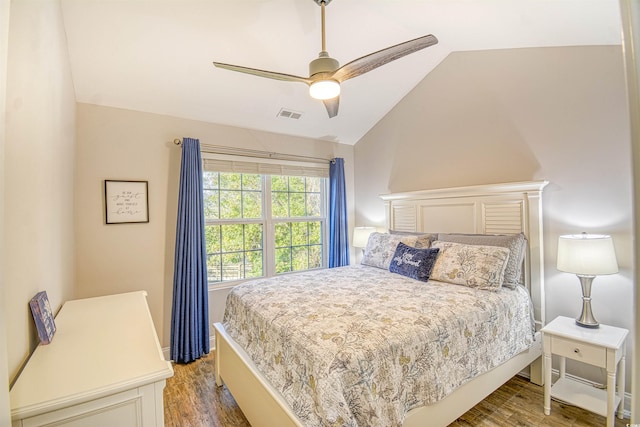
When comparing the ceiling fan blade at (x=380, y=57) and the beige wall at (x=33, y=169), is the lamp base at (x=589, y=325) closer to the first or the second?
the ceiling fan blade at (x=380, y=57)

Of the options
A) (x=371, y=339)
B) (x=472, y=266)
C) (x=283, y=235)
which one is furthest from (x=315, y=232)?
(x=371, y=339)

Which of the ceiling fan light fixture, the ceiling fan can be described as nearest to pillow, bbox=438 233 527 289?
the ceiling fan

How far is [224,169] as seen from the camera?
10.6ft

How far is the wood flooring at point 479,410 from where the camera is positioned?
6.43 ft

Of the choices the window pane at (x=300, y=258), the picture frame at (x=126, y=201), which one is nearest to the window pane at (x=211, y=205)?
the picture frame at (x=126, y=201)

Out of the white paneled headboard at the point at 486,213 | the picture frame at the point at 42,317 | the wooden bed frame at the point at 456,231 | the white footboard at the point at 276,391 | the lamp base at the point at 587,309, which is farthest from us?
the white paneled headboard at the point at 486,213

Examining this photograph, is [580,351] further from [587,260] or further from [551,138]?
[551,138]

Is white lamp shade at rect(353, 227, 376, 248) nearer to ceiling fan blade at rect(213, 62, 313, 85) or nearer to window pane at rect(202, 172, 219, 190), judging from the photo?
window pane at rect(202, 172, 219, 190)

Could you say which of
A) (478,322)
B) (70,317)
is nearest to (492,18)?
(478,322)

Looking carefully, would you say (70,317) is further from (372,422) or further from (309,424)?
(372,422)

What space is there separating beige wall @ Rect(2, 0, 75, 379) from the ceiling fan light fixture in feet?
4.28

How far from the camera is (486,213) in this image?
2738 millimetres

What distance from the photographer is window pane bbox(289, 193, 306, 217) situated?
3842mm

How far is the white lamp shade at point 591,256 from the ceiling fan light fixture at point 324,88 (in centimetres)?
189
